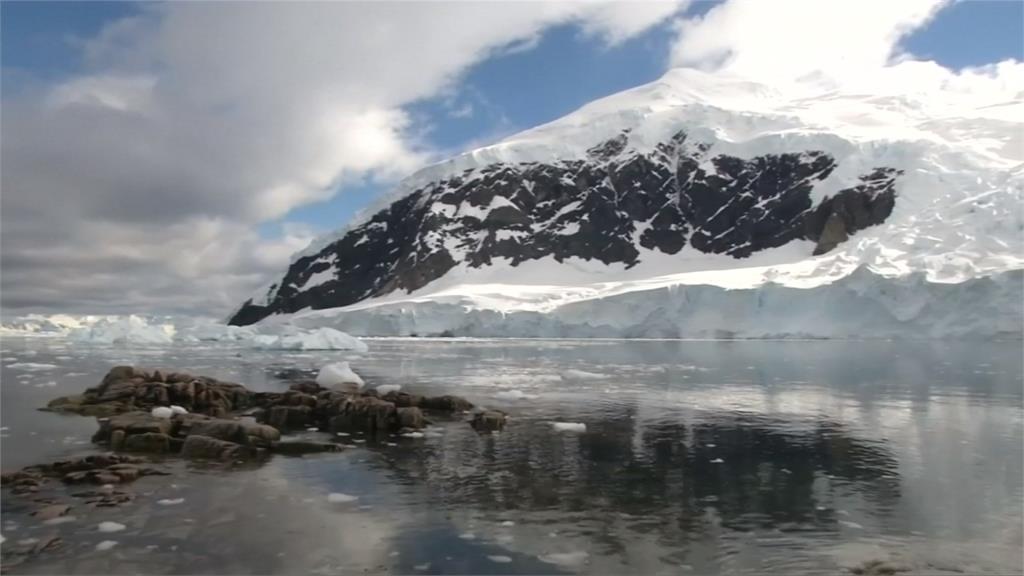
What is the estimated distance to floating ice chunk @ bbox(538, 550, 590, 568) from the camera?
6.36 meters

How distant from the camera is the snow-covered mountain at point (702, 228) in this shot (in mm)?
55469

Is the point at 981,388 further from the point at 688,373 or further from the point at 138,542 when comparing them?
the point at 138,542

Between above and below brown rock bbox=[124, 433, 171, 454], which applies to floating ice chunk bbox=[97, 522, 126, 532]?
below

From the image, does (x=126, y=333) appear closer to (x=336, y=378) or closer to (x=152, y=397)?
(x=336, y=378)

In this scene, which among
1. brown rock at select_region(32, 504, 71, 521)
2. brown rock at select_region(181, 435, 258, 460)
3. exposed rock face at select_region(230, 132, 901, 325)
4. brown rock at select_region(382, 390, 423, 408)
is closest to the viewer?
brown rock at select_region(32, 504, 71, 521)

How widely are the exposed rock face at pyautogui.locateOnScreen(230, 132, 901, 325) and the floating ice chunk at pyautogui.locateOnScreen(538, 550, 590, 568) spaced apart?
332 ft

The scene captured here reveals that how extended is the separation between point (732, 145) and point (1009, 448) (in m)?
112

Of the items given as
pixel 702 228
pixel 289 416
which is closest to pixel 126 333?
pixel 289 416

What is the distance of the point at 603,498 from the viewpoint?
8508 millimetres

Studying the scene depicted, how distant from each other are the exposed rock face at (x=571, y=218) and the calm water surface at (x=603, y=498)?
9517 centimetres

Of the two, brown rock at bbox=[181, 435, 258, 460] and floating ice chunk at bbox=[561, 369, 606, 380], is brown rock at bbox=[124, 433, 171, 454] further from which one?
floating ice chunk at bbox=[561, 369, 606, 380]

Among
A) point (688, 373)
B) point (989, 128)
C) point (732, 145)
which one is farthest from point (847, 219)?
point (688, 373)

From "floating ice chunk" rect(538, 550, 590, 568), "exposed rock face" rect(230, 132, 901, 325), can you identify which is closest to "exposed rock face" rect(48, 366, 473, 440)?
"floating ice chunk" rect(538, 550, 590, 568)

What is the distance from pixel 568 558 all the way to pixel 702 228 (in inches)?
4537
